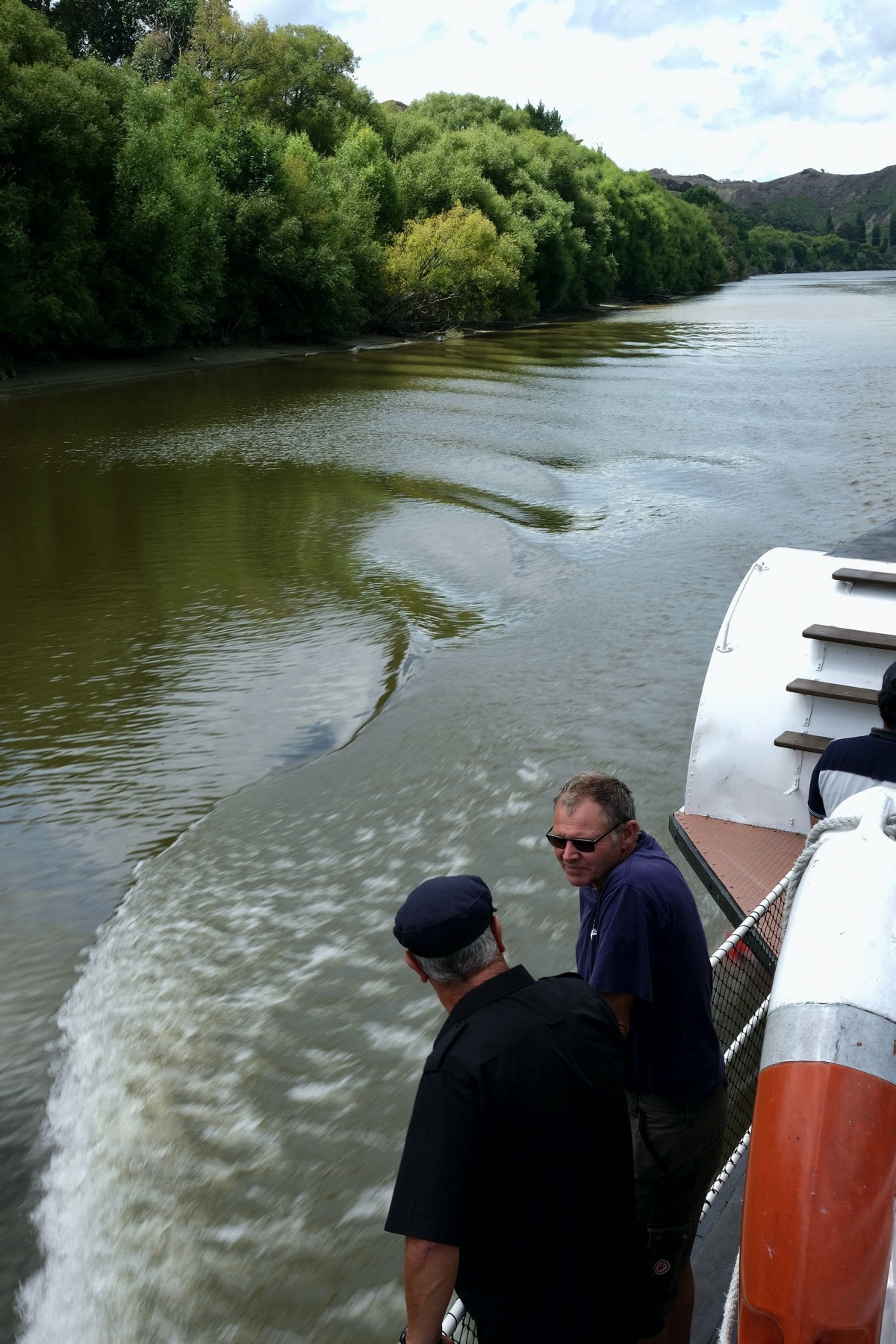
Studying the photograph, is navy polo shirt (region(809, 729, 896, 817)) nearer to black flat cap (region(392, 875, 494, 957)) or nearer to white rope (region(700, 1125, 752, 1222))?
white rope (region(700, 1125, 752, 1222))

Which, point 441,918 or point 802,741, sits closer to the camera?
point 441,918

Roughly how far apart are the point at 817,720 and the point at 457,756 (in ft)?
13.5

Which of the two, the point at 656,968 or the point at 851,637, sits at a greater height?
the point at 851,637

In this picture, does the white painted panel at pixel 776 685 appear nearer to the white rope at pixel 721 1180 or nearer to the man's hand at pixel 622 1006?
the white rope at pixel 721 1180

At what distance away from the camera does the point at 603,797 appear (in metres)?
3.45

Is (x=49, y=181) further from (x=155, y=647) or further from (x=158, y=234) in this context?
(x=155, y=647)

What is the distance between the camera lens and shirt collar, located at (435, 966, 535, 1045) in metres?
2.55

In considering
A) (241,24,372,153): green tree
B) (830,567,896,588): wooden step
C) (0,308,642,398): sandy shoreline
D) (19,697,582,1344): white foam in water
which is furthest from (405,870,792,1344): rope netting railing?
(241,24,372,153): green tree

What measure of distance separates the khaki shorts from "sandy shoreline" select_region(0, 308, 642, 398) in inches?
1273

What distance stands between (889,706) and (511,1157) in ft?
8.94

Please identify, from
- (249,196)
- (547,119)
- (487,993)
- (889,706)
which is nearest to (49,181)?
(249,196)

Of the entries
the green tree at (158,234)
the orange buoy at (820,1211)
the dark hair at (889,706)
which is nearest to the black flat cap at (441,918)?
the orange buoy at (820,1211)

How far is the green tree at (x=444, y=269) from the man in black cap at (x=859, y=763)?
5275 cm

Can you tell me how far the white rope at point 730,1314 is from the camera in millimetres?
3422
